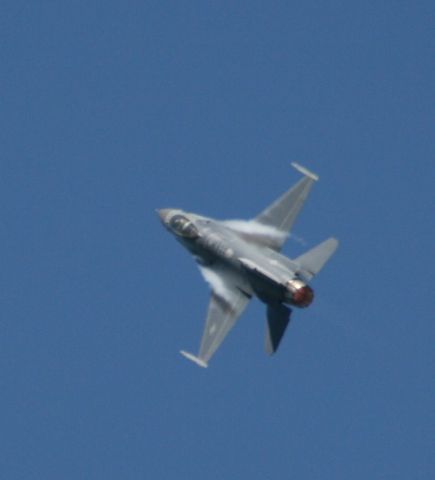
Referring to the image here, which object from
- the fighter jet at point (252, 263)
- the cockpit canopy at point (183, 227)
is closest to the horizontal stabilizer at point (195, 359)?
the fighter jet at point (252, 263)

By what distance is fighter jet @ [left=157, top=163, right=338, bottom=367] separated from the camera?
230ft

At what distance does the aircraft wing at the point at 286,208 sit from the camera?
73562 mm

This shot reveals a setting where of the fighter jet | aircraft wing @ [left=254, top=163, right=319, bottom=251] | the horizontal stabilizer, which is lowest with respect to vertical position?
the horizontal stabilizer

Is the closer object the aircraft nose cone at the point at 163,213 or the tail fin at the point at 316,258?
the tail fin at the point at 316,258

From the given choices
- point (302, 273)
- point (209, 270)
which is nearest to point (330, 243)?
point (302, 273)

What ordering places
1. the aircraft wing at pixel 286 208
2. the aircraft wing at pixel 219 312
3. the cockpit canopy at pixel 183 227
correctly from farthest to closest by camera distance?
the cockpit canopy at pixel 183 227 < the aircraft wing at pixel 286 208 < the aircraft wing at pixel 219 312

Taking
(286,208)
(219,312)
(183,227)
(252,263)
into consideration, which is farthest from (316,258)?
(183,227)

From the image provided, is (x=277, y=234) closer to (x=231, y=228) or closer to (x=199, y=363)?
(x=231, y=228)

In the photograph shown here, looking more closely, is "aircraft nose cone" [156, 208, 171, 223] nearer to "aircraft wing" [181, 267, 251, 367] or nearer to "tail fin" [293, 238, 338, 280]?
"aircraft wing" [181, 267, 251, 367]

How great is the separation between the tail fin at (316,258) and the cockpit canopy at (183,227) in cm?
607

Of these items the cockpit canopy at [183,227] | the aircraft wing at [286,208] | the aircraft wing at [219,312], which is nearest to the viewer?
the aircraft wing at [219,312]

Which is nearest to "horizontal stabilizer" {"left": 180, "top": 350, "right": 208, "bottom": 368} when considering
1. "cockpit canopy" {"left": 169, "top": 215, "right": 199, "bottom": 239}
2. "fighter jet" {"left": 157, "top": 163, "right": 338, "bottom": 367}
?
"fighter jet" {"left": 157, "top": 163, "right": 338, "bottom": 367}

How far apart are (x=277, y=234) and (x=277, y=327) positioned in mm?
4593

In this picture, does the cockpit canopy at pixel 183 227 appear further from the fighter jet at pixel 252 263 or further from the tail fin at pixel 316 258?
the tail fin at pixel 316 258
